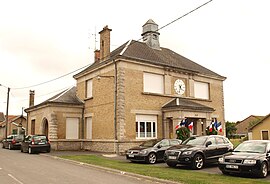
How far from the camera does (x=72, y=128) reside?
25562 millimetres

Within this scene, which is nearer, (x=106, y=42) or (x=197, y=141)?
(x=197, y=141)

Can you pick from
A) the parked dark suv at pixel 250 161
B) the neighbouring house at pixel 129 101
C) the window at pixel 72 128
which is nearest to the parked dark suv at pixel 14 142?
the neighbouring house at pixel 129 101

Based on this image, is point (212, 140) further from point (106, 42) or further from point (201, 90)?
point (201, 90)

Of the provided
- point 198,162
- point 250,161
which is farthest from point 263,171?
point 198,162

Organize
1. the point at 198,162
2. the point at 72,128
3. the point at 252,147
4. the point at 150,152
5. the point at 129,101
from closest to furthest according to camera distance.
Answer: the point at 252,147 → the point at 198,162 → the point at 150,152 → the point at 129,101 → the point at 72,128

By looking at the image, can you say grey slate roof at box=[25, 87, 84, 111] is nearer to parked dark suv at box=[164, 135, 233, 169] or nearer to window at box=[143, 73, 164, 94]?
window at box=[143, 73, 164, 94]

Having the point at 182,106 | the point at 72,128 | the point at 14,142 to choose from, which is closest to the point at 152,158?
the point at 182,106

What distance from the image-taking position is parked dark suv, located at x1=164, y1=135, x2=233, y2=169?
501 inches

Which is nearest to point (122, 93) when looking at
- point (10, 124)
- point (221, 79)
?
point (221, 79)

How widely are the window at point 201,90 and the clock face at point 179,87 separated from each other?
169 cm

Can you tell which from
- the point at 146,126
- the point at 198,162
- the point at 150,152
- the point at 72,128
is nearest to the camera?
the point at 198,162

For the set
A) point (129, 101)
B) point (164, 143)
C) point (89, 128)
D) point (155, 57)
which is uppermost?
point (155, 57)

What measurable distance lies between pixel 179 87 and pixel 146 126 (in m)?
4.94

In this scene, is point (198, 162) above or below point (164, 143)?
below
